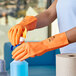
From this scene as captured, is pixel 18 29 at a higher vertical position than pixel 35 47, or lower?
higher

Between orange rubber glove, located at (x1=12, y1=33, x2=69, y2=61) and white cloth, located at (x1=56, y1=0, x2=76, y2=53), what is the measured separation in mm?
386

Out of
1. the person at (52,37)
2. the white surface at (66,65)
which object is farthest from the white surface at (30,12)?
the white surface at (66,65)

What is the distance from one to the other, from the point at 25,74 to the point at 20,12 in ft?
5.51

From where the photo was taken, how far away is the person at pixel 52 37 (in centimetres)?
84

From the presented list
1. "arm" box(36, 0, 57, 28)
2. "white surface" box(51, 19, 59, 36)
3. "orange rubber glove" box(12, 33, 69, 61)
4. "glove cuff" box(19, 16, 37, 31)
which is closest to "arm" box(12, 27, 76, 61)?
"orange rubber glove" box(12, 33, 69, 61)

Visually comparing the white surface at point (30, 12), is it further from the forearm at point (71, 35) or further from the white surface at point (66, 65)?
the white surface at point (66, 65)

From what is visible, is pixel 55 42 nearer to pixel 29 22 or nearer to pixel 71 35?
pixel 71 35

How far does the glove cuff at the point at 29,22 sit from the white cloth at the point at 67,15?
0.19 metres

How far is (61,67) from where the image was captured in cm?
79

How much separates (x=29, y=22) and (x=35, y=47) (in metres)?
0.32

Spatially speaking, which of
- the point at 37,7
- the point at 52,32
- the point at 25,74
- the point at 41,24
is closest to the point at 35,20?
the point at 41,24

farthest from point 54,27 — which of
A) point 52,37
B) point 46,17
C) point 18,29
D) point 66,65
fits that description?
point 66,65

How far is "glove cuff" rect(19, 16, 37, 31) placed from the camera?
1126 mm

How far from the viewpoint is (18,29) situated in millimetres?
1011
